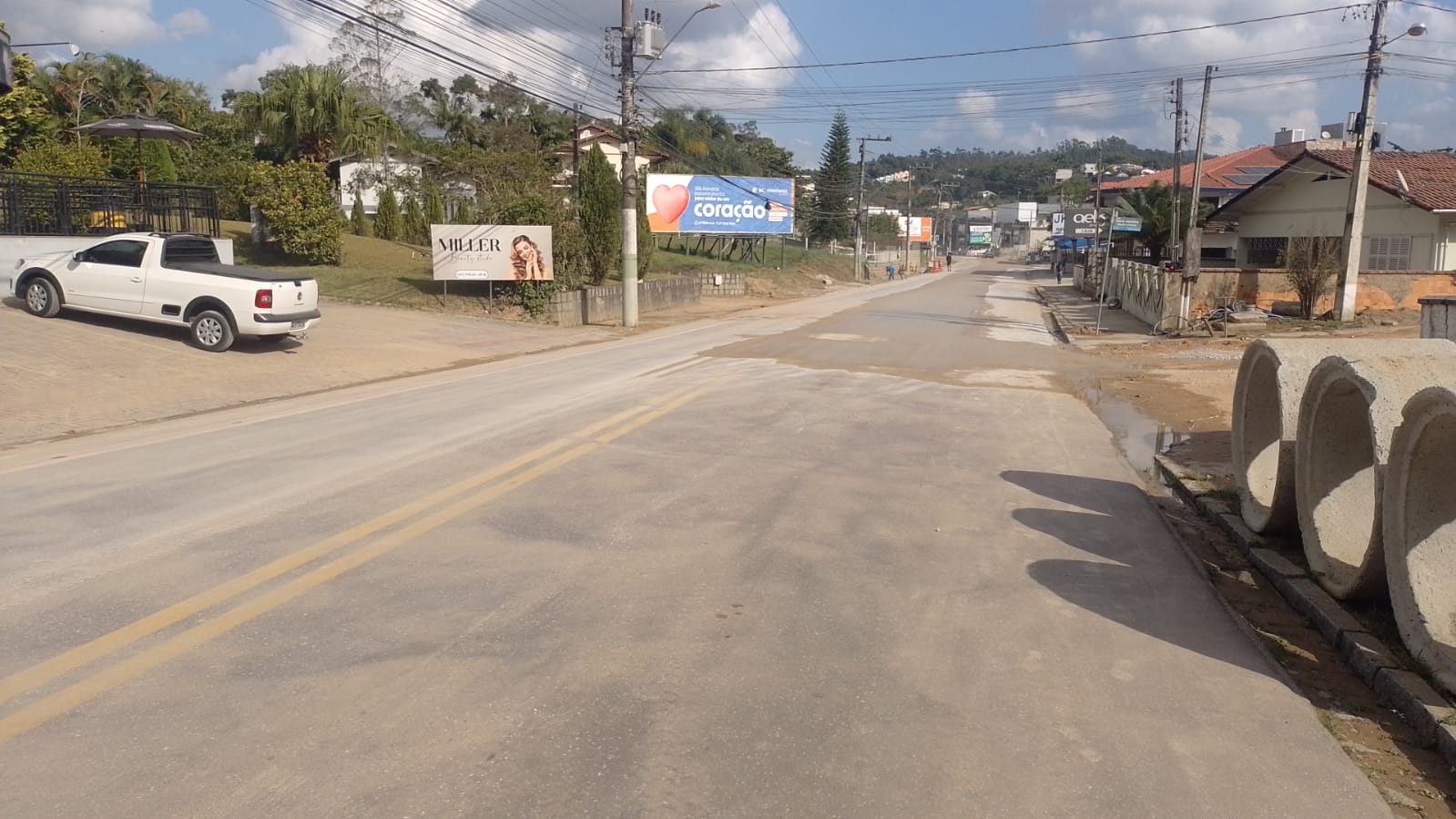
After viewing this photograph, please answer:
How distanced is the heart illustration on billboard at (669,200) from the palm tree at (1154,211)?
21.1 m

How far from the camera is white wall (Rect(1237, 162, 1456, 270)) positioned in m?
32.5

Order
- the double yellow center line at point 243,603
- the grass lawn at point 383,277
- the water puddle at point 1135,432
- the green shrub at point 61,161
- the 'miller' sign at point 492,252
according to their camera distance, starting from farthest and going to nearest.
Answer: the grass lawn at point 383,277, the 'miller' sign at point 492,252, the green shrub at point 61,161, the water puddle at point 1135,432, the double yellow center line at point 243,603

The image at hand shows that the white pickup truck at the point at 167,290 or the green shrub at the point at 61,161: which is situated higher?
the green shrub at the point at 61,161

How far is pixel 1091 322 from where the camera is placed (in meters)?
34.0

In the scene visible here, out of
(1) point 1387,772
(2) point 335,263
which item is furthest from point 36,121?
(1) point 1387,772

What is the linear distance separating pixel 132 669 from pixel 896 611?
3.64 meters

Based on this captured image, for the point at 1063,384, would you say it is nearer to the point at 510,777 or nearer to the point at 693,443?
the point at 693,443

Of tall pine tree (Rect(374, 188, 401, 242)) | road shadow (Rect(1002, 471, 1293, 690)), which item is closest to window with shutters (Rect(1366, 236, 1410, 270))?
road shadow (Rect(1002, 471, 1293, 690))

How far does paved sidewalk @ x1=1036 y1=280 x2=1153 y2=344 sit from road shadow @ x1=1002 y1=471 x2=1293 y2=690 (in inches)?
744

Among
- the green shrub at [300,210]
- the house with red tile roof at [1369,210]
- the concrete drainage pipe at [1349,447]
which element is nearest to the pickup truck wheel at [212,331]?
the green shrub at [300,210]

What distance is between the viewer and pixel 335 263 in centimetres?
3131

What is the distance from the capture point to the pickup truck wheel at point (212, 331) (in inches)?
659

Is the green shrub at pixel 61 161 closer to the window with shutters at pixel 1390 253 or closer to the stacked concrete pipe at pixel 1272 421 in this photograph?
the stacked concrete pipe at pixel 1272 421

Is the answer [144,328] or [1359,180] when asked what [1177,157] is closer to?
[1359,180]
